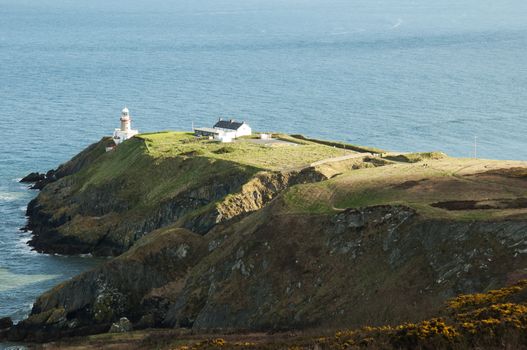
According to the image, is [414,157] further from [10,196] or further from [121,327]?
[10,196]

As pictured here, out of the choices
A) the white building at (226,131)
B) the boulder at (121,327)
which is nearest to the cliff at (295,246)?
the boulder at (121,327)

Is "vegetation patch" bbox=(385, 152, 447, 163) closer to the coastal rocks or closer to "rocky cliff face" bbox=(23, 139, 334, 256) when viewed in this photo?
"rocky cliff face" bbox=(23, 139, 334, 256)

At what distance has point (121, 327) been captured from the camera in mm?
72125

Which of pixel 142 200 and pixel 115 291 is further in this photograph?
pixel 142 200

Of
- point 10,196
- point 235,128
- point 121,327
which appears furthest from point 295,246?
point 10,196

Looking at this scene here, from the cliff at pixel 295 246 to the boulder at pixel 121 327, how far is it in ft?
3.17

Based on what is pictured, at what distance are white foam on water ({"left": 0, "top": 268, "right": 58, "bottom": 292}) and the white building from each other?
39018mm

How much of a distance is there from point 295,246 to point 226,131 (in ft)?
183

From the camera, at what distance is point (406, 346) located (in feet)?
148

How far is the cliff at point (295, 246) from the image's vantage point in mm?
62375

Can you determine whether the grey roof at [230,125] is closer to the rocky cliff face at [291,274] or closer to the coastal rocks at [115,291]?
the rocky cliff face at [291,274]

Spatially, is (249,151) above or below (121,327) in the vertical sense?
above

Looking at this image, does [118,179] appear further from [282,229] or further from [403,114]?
[403,114]

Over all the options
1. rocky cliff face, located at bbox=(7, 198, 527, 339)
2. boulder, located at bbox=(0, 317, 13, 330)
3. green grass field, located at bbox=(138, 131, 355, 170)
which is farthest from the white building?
boulder, located at bbox=(0, 317, 13, 330)
